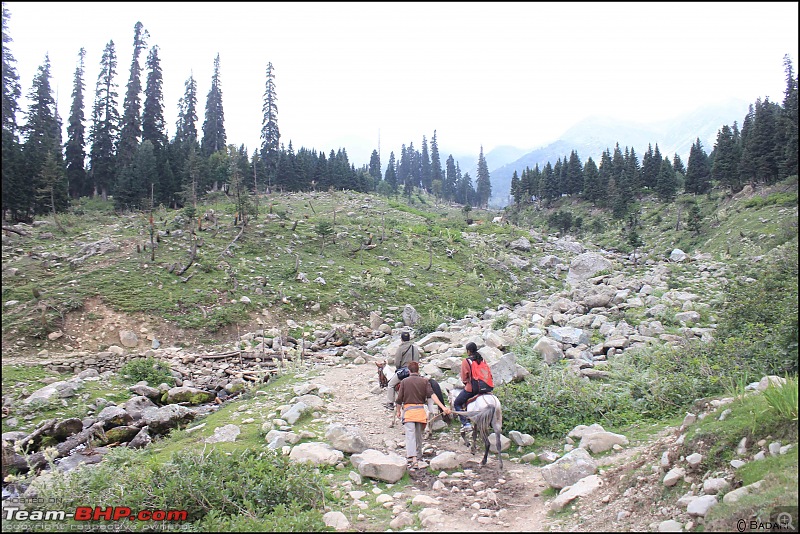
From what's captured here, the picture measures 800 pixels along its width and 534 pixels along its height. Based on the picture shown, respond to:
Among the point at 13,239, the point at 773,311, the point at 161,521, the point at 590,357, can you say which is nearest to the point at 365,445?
the point at 161,521

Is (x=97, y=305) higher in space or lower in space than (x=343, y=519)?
higher

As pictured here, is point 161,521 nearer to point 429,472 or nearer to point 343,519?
point 343,519

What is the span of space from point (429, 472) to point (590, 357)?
20.9 feet

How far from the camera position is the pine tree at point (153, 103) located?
4612 centimetres

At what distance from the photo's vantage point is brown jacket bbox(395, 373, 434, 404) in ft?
24.2

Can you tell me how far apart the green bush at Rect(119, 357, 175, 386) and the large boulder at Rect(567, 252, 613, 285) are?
75.2 ft

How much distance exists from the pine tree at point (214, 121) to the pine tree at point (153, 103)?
6.19 metres

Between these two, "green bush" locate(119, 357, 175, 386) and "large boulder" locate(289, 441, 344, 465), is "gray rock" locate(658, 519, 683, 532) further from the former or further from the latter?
"green bush" locate(119, 357, 175, 386)

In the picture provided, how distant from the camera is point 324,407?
9.80 metres

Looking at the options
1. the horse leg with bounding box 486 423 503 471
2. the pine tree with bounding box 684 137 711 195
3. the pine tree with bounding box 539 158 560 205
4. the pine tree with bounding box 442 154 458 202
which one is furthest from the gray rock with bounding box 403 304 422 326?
the pine tree with bounding box 442 154 458 202

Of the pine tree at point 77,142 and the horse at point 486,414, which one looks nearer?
the horse at point 486,414

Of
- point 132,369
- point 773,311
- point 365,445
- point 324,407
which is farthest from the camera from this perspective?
point 132,369

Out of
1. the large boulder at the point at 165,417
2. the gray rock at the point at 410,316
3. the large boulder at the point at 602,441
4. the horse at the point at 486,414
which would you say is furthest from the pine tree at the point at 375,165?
the large boulder at the point at 602,441

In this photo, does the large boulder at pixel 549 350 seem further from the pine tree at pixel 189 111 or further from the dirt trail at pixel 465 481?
the pine tree at pixel 189 111
